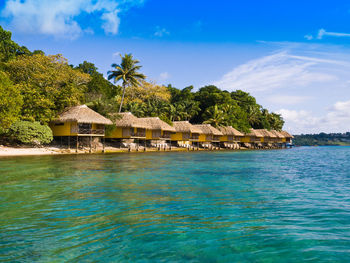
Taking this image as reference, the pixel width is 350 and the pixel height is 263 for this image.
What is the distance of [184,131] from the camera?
3641 cm

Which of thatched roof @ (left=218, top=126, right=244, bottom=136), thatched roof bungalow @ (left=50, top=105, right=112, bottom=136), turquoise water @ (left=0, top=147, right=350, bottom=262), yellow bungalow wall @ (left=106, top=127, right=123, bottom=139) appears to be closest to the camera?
turquoise water @ (left=0, top=147, right=350, bottom=262)

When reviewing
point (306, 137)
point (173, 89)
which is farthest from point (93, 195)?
point (306, 137)

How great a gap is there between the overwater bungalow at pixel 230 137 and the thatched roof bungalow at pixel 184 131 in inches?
293

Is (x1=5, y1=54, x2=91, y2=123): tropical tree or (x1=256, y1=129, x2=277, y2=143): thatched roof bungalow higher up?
(x1=5, y1=54, x2=91, y2=123): tropical tree

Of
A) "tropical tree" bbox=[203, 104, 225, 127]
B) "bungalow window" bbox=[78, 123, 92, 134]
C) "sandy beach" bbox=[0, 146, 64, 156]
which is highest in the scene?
"tropical tree" bbox=[203, 104, 225, 127]

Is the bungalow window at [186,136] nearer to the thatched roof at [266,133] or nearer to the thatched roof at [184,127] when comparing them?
the thatched roof at [184,127]

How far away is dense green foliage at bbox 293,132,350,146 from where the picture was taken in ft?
367

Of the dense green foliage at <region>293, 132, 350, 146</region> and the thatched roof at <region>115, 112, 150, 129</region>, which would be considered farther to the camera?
the dense green foliage at <region>293, 132, 350, 146</region>

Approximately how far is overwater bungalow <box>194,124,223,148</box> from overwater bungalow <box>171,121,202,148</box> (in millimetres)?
1360

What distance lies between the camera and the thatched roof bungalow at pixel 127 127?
28.2 metres

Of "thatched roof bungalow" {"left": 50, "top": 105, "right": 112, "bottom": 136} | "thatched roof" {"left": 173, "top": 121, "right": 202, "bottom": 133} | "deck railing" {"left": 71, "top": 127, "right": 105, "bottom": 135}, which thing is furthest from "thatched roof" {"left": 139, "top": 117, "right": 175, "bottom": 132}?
"thatched roof bungalow" {"left": 50, "top": 105, "right": 112, "bottom": 136}

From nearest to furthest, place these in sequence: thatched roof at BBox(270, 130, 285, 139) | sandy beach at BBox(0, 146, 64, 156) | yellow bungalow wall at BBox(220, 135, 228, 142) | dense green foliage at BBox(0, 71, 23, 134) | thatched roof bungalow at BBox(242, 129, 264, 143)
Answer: dense green foliage at BBox(0, 71, 23, 134) → sandy beach at BBox(0, 146, 64, 156) → yellow bungalow wall at BBox(220, 135, 228, 142) → thatched roof bungalow at BBox(242, 129, 264, 143) → thatched roof at BBox(270, 130, 285, 139)

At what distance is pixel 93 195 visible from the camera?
6852mm

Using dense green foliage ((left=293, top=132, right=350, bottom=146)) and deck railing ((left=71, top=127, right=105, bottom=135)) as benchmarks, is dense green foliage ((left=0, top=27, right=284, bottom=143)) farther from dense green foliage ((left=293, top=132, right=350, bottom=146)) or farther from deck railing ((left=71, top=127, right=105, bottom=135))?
dense green foliage ((left=293, top=132, right=350, bottom=146))
